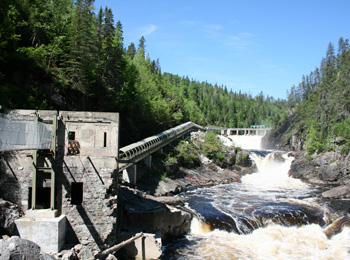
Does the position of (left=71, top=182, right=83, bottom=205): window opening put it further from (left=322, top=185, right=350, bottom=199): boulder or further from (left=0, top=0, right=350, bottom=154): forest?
(left=322, top=185, right=350, bottom=199): boulder

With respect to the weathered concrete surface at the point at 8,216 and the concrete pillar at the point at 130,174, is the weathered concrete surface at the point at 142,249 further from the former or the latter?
the concrete pillar at the point at 130,174

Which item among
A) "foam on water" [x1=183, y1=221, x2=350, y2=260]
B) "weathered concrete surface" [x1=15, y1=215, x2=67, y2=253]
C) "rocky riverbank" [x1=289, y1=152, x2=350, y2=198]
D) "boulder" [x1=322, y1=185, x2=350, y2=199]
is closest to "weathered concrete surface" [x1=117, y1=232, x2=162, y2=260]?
"foam on water" [x1=183, y1=221, x2=350, y2=260]

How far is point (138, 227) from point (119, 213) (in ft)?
4.78

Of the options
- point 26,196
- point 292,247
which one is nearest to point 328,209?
point 292,247

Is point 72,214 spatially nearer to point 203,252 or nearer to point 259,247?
point 203,252

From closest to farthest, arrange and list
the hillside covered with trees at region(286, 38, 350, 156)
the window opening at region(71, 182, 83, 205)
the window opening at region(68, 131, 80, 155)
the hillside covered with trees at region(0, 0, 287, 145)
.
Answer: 1. the window opening at region(68, 131, 80, 155)
2. the window opening at region(71, 182, 83, 205)
3. the hillside covered with trees at region(0, 0, 287, 145)
4. the hillside covered with trees at region(286, 38, 350, 156)

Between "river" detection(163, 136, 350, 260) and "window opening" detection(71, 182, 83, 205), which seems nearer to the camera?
"window opening" detection(71, 182, 83, 205)

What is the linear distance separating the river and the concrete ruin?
6.05 m

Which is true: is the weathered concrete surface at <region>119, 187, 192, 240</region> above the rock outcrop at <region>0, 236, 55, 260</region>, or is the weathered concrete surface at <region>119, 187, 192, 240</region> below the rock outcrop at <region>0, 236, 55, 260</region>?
below

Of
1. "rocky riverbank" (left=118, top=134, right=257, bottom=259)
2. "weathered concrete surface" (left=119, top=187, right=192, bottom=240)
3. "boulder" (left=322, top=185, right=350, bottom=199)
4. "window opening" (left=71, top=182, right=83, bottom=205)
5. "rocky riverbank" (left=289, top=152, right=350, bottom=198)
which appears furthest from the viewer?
"rocky riverbank" (left=289, top=152, right=350, bottom=198)

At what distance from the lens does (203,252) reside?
18.0 metres

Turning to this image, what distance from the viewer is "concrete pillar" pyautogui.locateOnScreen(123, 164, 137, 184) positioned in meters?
29.2

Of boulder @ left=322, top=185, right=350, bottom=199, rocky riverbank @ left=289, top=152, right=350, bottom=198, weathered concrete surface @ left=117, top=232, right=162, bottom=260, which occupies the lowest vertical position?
weathered concrete surface @ left=117, top=232, right=162, bottom=260

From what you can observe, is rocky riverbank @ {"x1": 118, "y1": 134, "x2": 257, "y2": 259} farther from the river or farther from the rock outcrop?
the rock outcrop
